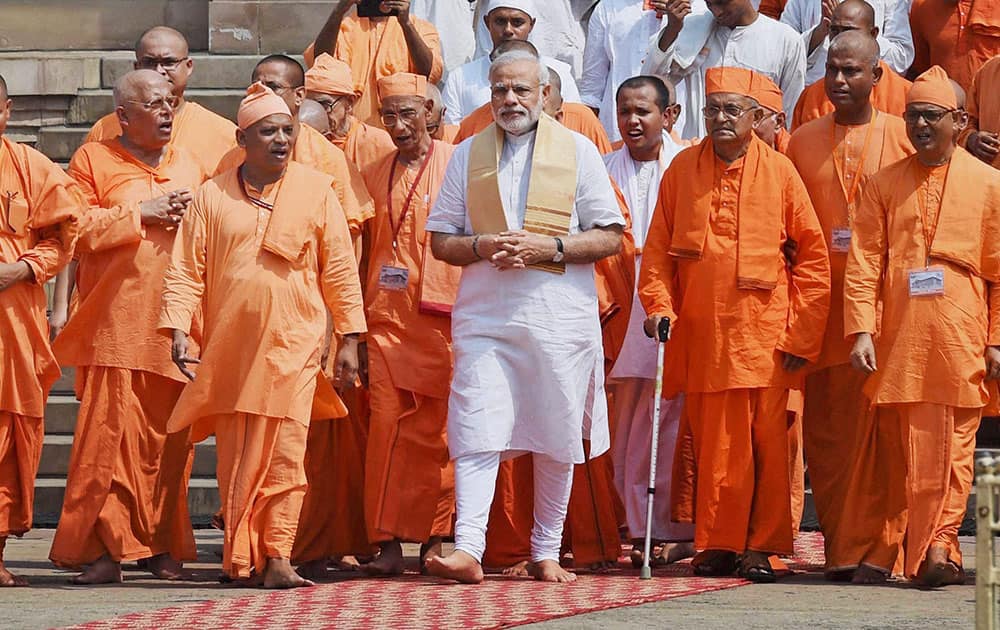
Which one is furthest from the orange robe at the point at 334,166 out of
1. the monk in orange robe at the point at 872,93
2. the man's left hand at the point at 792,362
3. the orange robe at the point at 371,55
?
the monk in orange robe at the point at 872,93

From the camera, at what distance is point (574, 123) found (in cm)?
1086

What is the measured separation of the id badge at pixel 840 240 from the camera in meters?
9.46

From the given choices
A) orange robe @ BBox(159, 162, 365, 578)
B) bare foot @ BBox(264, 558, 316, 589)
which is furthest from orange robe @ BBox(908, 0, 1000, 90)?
bare foot @ BBox(264, 558, 316, 589)

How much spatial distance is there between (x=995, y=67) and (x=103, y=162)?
429 cm

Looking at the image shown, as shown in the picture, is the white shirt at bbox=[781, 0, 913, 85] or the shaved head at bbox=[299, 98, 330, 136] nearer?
the shaved head at bbox=[299, 98, 330, 136]

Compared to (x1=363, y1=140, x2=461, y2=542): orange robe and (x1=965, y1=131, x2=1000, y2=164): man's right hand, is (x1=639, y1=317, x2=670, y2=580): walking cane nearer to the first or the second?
(x1=363, y1=140, x2=461, y2=542): orange robe

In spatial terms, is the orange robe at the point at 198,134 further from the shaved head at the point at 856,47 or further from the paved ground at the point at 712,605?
the shaved head at the point at 856,47

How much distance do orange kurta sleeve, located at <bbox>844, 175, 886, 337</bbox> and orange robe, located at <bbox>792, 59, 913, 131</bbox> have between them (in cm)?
160

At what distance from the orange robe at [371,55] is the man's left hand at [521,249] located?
10.4 ft

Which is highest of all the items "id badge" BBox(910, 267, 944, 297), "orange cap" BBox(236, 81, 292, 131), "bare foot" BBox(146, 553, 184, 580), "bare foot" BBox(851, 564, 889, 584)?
"orange cap" BBox(236, 81, 292, 131)

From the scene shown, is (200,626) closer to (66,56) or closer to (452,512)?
(452,512)

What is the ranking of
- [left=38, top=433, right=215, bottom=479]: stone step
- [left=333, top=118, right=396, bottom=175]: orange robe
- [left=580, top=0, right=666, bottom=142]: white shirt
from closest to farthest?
[left=333, top=118, right=396, bottom=175]: orange robe < [left=38, top=433, right=215, bottom=479]: stone step < [left=580, top=0, right=666, bottom=142]: white shirt

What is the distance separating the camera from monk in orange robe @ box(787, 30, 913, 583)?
368 inches

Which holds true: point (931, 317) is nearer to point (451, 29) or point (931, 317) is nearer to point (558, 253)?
point (558, 253)
